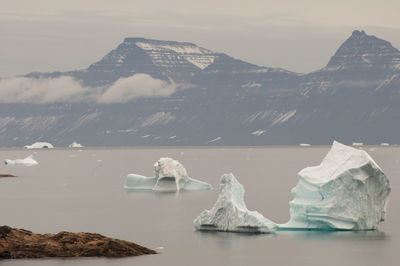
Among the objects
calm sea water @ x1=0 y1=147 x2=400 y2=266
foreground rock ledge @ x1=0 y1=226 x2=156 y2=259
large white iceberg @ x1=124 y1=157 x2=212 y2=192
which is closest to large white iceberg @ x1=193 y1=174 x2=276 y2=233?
calm sea water @ x1=0 y1=147 x2=400 y2=266

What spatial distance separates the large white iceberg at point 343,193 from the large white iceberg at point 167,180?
29884 millimetres

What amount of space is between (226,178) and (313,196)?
4537mm

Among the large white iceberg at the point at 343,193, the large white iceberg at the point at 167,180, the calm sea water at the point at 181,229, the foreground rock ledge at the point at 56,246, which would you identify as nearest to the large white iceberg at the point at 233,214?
the calm sea water at the point at 181,229

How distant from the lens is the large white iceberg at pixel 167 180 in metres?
74.6

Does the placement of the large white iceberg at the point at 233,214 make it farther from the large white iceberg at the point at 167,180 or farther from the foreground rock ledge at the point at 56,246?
the large white iceberg at the point at 167,180

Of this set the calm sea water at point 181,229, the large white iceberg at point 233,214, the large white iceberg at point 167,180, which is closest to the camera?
the calm sea water at point 181,229

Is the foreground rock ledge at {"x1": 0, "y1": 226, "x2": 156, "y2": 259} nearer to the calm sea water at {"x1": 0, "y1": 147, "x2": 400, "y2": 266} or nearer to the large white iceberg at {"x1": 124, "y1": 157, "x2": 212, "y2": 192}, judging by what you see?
the calm sea water at {"x1": 0, "y1": 147, "x2": 400, "y2": 266}

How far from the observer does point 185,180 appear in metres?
79.1

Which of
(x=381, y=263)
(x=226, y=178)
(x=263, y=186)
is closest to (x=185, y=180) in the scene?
(x=263, y=186)

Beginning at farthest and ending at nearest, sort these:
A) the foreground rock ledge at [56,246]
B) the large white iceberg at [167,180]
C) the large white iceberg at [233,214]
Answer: the large white iceberg at [167,180] → the large white iceberg at [233,214] → the foreground rock ledge at [56,246]

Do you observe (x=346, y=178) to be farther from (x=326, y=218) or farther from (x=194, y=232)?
(x=194, y=232)

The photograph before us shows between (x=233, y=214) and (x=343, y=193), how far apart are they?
496 centimetres

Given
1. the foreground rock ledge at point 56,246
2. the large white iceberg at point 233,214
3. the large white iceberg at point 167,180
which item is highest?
the large white iceberg at point 167,180

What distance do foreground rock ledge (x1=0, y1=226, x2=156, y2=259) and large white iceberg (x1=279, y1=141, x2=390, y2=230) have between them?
10162mm
